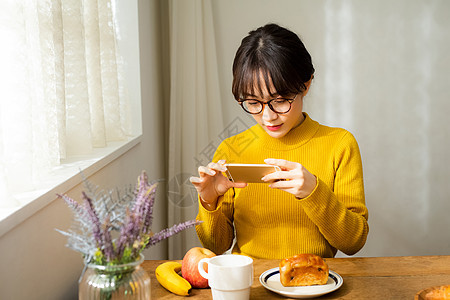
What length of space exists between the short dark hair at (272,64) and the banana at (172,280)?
0.56 metres

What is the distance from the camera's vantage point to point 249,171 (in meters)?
1.20

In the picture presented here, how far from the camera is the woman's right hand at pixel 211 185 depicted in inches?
52.2

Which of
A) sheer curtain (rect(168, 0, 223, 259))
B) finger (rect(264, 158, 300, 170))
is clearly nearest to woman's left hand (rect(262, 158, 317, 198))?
finger (rect(264, 158, 300, 170))

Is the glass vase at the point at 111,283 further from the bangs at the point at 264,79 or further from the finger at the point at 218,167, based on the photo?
the bangs at the point at 264,79

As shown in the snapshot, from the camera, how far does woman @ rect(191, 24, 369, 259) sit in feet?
4.37

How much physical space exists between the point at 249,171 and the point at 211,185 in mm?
205

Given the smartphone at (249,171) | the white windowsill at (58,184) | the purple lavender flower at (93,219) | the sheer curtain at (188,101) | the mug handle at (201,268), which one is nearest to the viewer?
the purple lavender flower at (93,219)

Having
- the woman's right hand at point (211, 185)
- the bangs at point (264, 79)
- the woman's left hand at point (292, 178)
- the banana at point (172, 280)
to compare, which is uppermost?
the bangs at point (264, 79)

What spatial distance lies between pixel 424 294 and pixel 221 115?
200 centimetres

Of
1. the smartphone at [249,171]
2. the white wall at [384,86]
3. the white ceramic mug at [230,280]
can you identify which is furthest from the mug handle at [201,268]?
the white wall at [384,86]

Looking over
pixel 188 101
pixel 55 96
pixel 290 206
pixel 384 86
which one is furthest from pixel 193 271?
pixel 384 86

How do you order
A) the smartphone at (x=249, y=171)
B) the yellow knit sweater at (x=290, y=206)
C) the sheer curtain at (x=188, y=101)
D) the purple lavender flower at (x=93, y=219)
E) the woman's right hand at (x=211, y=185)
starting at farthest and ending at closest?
1. the sheer curtain at (x=188, y=101)
2. the yellow knit sweater at (x=290, y=206)
3. the woman's right hand at (x=211, y=185)
4. the smartphone at (x=249, y=171)
5. the purple lavender flower at (x=93, y=219)

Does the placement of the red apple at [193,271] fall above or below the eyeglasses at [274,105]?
below

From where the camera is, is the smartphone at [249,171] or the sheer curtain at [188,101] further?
the sheer curtain at [188,101]
